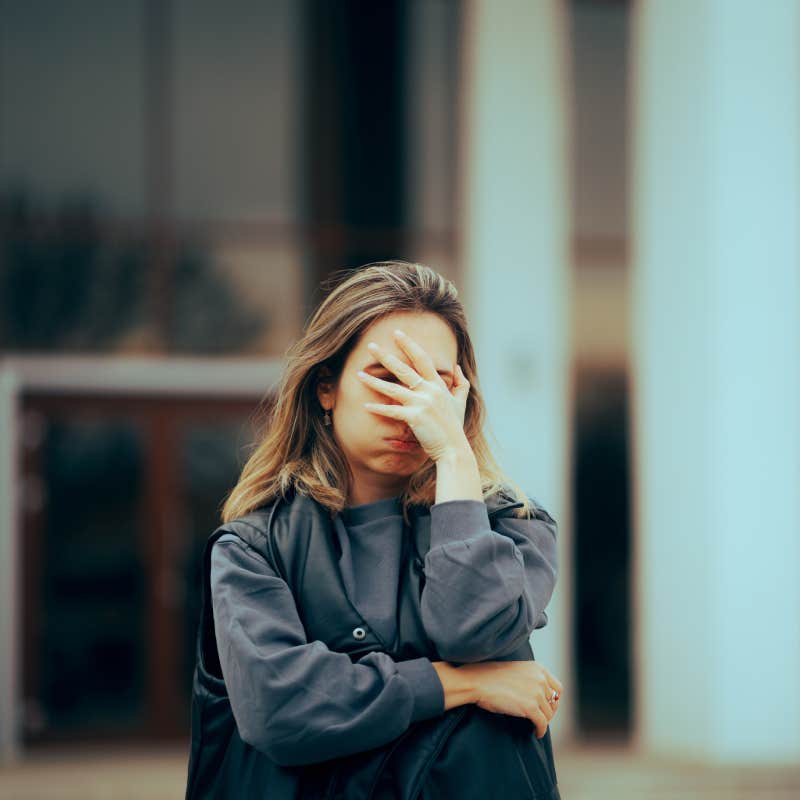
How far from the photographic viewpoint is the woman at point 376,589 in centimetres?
161

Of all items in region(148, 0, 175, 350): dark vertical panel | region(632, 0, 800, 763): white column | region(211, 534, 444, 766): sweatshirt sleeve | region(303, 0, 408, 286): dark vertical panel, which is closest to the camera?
region(211, 534, 444, 766): sweatshirt sleeve

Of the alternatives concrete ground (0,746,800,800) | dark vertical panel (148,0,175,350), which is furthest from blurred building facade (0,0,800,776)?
concrete ground (0,746,800,800)

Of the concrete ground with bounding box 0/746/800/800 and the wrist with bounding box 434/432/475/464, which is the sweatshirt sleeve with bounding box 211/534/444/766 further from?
the concrete ground with bounding box 0/746/800/800

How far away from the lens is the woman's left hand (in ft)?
5.61

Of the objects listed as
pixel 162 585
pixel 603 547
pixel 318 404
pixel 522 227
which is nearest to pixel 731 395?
pixel 603 547

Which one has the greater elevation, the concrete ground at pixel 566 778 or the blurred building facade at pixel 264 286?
the blurred building facade at pixel 264 286

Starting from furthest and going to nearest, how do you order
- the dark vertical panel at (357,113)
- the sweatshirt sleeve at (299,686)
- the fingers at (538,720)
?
1. the dark vertical panel at (357,113)
2. the fingers at (538,720)
3. the sweatshirt sleeve at (299,686)

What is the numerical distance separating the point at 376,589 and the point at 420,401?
0.28 metres

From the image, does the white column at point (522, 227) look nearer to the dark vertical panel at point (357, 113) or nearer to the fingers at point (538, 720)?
the dark vertical panel at point (357, 113)

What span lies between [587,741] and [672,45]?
4868mm

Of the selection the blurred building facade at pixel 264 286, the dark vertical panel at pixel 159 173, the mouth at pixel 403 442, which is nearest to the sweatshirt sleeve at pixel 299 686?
the mouth at pixel 403 442

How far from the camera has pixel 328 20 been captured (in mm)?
8641

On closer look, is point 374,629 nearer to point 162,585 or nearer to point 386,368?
point 386,368

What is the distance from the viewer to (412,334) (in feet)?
5.78
